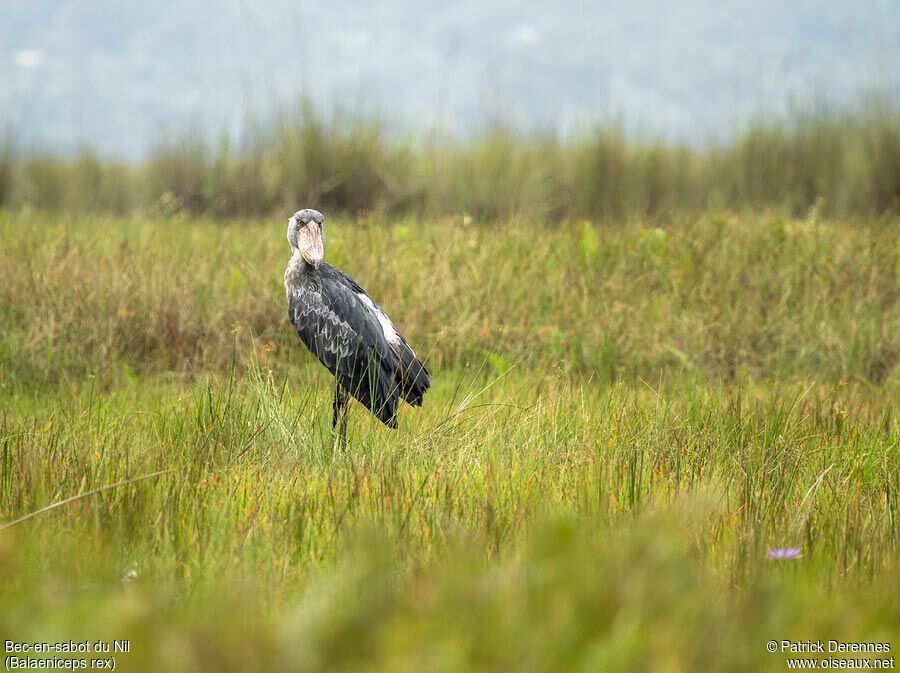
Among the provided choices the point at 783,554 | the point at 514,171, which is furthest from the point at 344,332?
the point at 514,171

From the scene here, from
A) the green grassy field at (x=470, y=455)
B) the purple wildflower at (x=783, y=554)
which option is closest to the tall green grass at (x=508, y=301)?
the green grassy field at (x=470, y=455)

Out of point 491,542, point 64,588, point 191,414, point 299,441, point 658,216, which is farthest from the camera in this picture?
point 658,216

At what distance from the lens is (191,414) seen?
4.05 metres

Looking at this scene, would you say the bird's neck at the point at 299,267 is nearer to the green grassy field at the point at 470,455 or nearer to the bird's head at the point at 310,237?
the bird's head at the point at 310,237

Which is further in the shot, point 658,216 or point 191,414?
point 658,216

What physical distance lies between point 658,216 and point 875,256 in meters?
2.37

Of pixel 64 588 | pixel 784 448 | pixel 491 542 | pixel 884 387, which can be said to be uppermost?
pixel 64 588

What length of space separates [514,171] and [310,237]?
6253 mm

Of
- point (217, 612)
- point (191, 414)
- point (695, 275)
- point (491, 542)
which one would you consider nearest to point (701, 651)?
point (217, 612)

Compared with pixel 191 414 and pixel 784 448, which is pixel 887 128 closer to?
pixel 784 448

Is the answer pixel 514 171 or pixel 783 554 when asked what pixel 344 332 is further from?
pixel 514 171

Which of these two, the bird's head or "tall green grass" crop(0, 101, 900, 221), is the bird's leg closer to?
the bird's head

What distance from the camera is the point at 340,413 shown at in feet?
15.1

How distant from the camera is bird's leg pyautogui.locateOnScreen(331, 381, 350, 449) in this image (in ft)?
12.6
